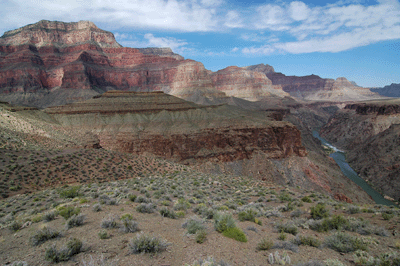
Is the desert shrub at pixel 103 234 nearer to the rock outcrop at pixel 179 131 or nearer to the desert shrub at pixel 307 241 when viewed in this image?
the desert shrub at pixel 307 241

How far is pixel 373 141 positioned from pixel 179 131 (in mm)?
61702

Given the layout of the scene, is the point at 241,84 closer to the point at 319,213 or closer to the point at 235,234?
the point at 319,213

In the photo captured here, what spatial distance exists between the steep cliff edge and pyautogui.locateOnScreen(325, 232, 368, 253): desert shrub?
5017 centimetres

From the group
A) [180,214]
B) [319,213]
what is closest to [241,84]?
[319,213]

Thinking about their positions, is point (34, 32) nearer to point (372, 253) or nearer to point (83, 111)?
point (83, 111)

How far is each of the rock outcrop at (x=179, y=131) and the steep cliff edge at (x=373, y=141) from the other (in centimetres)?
2267

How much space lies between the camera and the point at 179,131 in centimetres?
4712

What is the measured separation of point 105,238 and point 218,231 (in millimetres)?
3705

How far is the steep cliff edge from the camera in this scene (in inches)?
1956

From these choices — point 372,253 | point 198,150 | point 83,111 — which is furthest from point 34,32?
point 372,253

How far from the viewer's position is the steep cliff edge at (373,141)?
163ft

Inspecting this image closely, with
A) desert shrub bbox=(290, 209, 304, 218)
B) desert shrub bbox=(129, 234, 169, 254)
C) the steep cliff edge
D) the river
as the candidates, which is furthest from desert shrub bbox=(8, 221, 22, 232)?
the steep cliff edge

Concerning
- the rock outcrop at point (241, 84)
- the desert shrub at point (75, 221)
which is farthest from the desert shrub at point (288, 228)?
the rock outcrop at point (241, 84)

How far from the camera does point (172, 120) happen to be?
53.4 m
